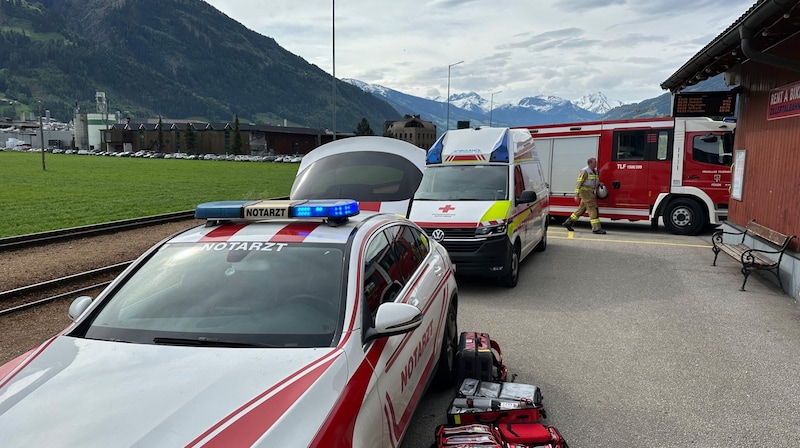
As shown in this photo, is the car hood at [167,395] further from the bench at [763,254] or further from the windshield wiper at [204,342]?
the bench at [763,254]

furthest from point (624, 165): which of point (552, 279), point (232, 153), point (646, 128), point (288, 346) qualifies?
point (232, 153)

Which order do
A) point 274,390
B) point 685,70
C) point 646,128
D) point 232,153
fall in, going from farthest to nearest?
point 232,153 < point 646,128 < point 685,70 < point 274,390

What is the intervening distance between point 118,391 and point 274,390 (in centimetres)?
63

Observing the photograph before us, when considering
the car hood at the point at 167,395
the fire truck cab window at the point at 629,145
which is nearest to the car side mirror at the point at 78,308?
the car hood at the point at 167,395

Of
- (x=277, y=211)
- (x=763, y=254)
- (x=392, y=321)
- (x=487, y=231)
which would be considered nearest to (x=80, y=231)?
(x=487, y=231)

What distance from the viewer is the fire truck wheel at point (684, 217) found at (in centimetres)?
1379

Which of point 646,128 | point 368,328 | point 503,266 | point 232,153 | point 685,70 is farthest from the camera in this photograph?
point 232,153

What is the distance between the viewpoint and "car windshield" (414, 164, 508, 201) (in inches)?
355

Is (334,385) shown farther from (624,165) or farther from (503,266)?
(624,165)

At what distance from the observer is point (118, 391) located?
2.21 meters

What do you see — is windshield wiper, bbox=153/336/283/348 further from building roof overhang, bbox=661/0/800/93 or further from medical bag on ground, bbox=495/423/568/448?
building roof overhang, bbox=661/0/800/93

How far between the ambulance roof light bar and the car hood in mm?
1066

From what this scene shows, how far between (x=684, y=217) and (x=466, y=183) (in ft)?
25.0

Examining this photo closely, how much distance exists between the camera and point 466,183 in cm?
934
